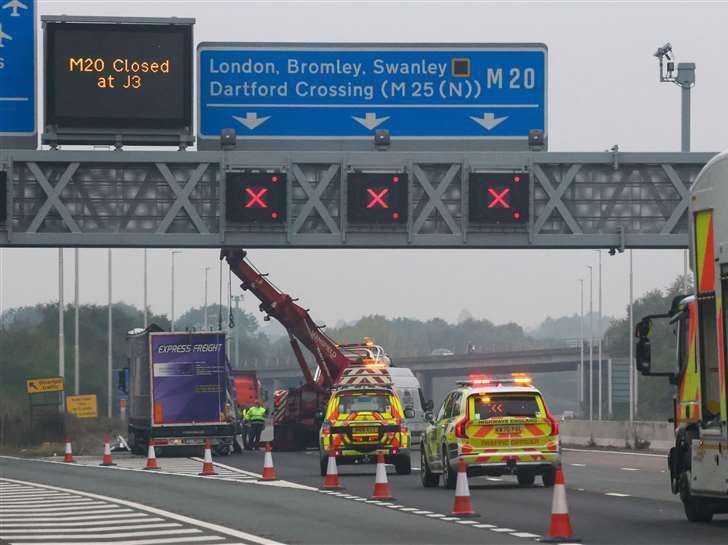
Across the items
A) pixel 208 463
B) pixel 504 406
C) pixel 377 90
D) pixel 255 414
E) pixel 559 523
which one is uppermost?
pixel 377 90

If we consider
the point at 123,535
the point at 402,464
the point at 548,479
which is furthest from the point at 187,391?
the point at 123,535

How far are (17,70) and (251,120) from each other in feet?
14.2

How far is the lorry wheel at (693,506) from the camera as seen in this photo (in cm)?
2042

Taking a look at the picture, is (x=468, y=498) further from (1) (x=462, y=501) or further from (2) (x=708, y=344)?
(2) (x=708, y=344)

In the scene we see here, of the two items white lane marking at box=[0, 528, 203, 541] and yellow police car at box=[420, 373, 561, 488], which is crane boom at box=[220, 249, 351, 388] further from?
white lane marking at box=[0, 528, 203, 541]

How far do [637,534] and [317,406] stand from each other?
3718 cm

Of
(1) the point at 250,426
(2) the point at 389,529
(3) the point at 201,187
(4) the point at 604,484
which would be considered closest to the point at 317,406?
(1) the point at 250,426

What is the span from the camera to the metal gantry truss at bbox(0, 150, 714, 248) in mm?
35250

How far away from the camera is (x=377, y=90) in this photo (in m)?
34.1

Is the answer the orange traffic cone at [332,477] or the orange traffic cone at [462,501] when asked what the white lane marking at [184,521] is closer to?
the orange traffic cone at [462,501]

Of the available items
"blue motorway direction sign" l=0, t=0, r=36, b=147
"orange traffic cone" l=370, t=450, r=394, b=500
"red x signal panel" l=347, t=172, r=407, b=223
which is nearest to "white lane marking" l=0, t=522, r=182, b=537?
"orange traffic cone" l=370, t=450, r=394, b=500

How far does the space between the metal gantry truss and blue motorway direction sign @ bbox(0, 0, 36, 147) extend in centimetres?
92

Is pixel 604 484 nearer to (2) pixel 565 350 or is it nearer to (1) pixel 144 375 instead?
(1) pixel 144 375

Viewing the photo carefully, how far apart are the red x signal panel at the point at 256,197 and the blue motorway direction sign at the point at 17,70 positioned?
3827mm
